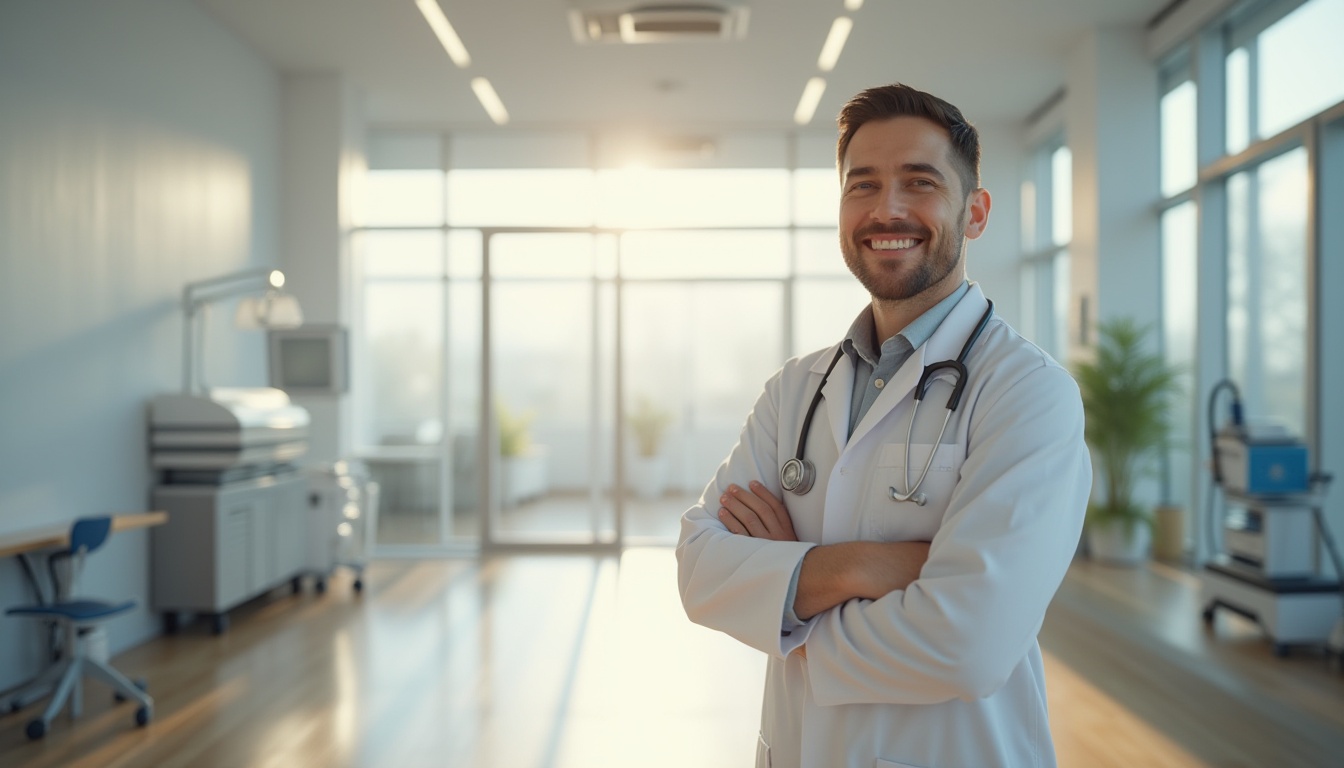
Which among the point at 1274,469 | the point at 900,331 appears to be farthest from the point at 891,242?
the point at 1274,469

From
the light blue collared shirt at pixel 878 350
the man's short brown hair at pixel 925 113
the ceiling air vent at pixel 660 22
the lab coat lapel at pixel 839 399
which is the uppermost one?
the ceiling air vent at pixel 660 22

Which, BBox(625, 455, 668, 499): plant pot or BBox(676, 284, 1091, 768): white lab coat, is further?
BBox(625, 455, 668, 499): plant pot

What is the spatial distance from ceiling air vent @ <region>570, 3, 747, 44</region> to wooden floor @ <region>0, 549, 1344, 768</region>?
3.61m

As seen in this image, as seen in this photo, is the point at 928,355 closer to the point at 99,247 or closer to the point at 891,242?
the point at 891,242

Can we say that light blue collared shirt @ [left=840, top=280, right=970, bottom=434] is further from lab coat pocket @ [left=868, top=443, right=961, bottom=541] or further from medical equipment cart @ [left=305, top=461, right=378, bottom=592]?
medical equipment cart @ [left=305, top=461, right=378, bottom=592]

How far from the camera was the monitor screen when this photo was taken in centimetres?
654


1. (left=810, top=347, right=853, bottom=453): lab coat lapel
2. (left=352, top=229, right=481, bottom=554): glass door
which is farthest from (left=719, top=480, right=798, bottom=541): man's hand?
(left=352, top=229, right=481, bottom=554): glass door

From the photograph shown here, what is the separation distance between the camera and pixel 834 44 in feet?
23.2

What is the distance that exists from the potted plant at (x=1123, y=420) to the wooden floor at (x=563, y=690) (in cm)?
85

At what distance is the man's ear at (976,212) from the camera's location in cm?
158

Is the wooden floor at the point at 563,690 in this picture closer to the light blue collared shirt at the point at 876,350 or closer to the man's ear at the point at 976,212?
the light blue collared shirt at the point at 876,350

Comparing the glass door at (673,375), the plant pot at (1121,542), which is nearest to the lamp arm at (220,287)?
the glass door at (673,375)

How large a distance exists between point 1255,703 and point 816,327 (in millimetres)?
5208

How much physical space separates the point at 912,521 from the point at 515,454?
7203 mm
